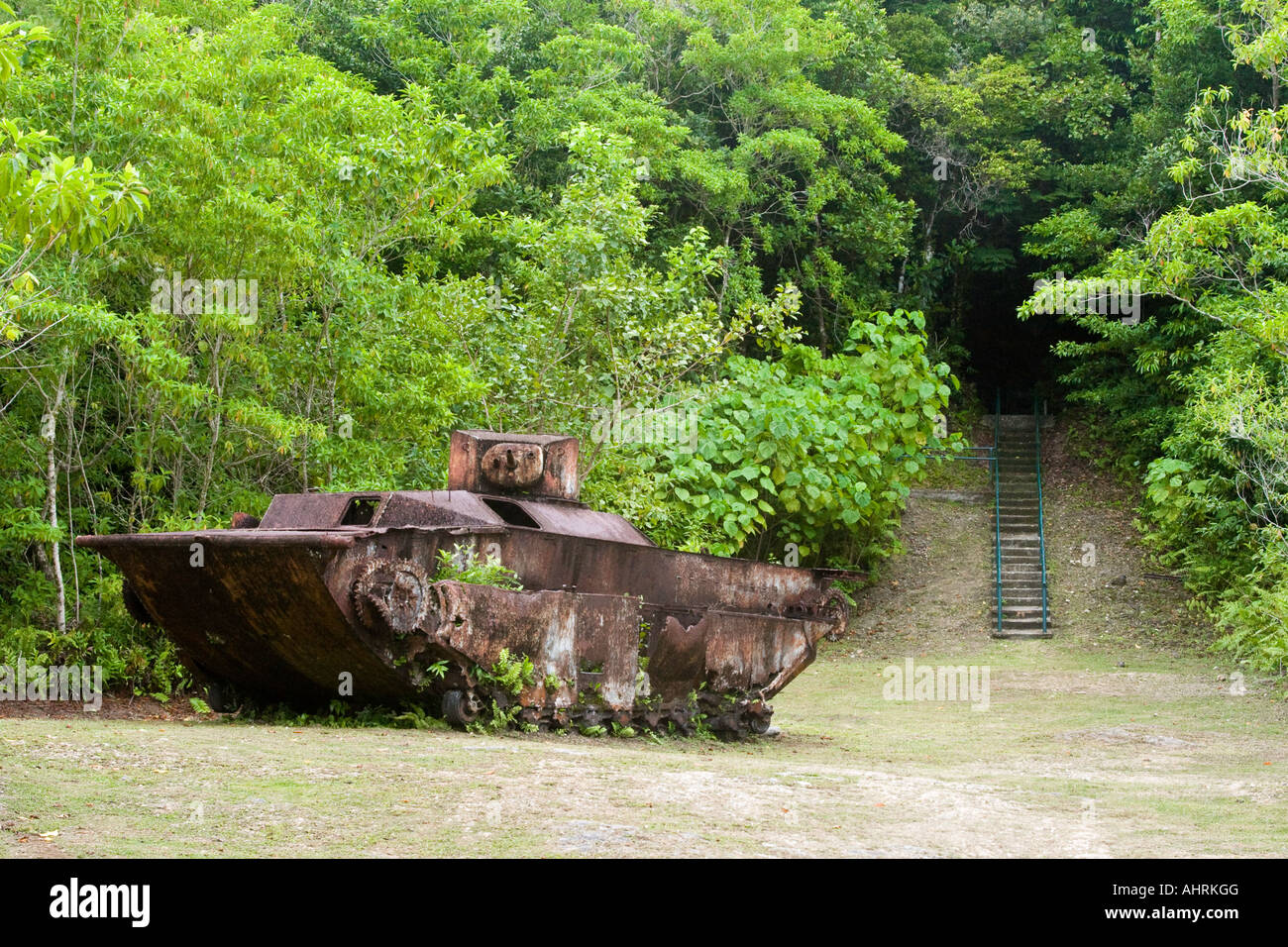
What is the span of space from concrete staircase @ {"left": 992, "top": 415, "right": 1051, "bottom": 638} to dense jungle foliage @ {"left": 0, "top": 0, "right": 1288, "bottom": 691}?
1466mm

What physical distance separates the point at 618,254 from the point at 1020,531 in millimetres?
11151

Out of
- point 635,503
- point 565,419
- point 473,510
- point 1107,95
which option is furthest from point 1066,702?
point 1107,95

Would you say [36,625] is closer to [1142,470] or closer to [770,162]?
[770,162]

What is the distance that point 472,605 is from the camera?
8.56 m

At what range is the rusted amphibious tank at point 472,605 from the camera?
832cm

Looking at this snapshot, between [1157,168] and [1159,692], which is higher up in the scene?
[1157,168]

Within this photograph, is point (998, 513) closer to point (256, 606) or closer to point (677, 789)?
point (256, 606)

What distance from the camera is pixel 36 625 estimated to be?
40.9 ft

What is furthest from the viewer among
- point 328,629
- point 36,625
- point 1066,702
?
point 1066,702

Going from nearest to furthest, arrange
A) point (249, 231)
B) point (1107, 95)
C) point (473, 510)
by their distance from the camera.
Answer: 1. point (473, 510)
2. point (249, 231)
3. point (1107, 95)

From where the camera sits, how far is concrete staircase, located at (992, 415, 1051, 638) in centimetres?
2036

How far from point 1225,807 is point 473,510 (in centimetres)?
507

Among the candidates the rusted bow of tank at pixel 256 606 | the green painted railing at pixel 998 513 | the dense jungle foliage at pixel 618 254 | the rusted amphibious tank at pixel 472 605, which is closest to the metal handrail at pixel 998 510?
the green painted railing at pixel 998 513

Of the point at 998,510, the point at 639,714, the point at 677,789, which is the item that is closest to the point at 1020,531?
the point at 998,510
